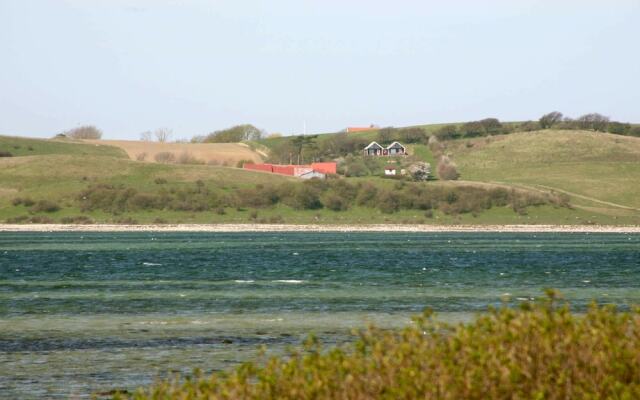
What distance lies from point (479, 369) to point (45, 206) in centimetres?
15571

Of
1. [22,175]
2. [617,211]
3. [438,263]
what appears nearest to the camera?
[438,263]

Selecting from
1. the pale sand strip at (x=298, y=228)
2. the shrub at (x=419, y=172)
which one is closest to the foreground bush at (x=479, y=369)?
the pale sand strip at (x=298, y=228)

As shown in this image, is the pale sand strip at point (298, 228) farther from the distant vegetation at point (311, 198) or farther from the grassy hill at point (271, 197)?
the distant vegetation at point (311, 198)

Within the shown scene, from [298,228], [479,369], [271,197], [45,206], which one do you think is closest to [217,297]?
[479,369]

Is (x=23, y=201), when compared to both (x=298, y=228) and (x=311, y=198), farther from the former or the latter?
(x=311, y=198)

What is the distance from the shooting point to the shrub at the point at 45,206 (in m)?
164

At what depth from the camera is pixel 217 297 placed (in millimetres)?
50062

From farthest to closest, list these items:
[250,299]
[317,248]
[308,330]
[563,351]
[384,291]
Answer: [317,248]
[384,291]
[250,299]
[308,330]
[563,351]

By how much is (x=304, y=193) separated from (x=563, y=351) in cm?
15639

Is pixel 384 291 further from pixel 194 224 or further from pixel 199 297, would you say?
pixel 194 224

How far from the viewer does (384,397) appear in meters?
13.8

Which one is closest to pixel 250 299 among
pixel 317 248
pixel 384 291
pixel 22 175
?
pixel 384 291

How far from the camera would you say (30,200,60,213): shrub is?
537 feet

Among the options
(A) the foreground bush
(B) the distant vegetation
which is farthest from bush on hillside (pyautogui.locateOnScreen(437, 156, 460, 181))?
(A) the foreground bush
